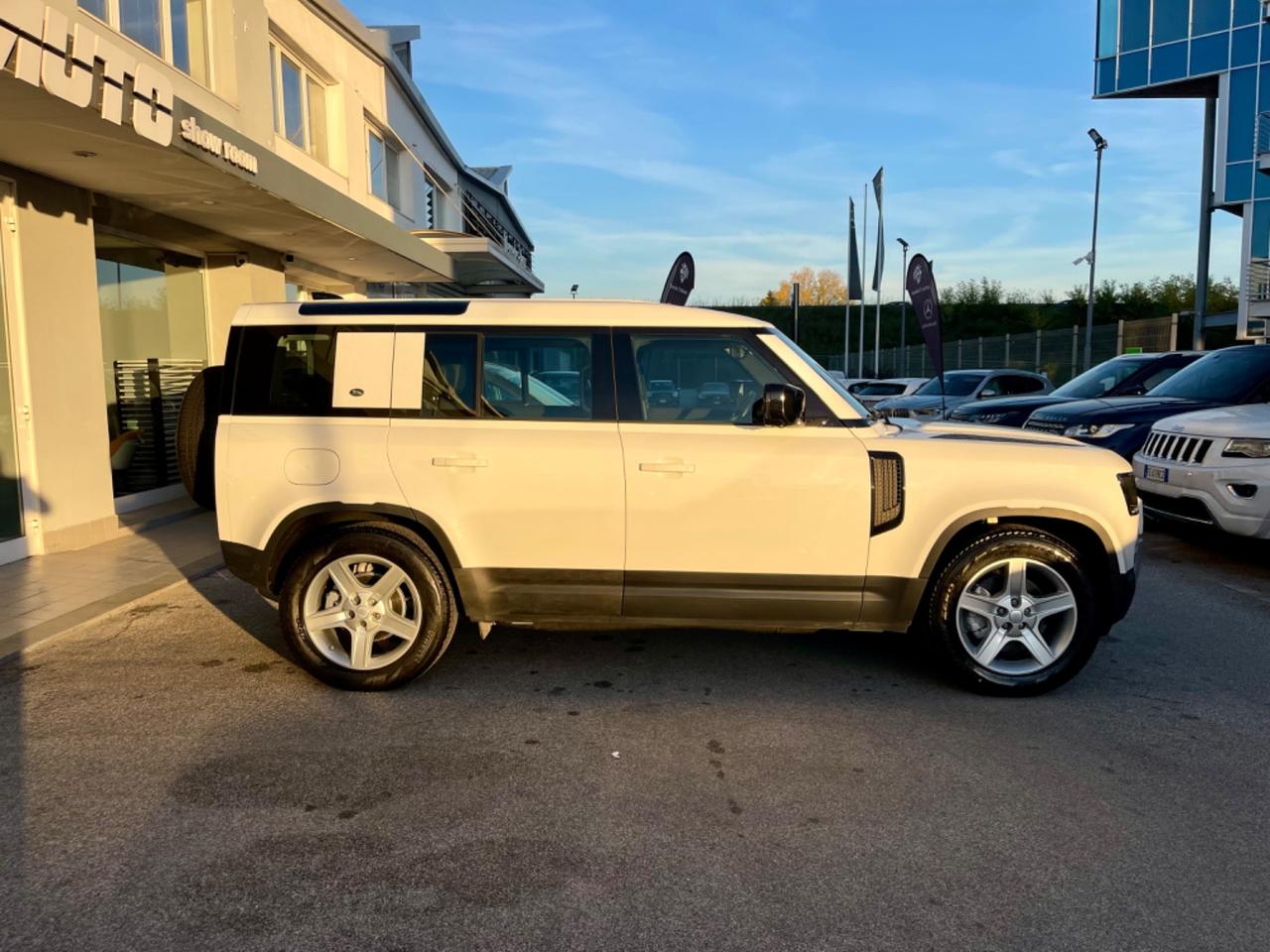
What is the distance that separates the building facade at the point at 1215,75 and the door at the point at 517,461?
103 ft

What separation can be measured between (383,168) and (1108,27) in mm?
30080

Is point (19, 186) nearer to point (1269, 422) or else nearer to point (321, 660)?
point (321, 660)

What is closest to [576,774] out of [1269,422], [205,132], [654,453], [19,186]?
[654,453]

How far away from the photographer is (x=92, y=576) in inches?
283

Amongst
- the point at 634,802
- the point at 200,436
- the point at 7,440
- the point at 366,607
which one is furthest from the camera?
the point at 7,440

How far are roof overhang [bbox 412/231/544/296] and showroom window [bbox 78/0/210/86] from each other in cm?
424

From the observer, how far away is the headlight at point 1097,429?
31.3 feet

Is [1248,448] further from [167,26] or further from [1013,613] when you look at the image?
[167,26]

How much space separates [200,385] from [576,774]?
9.99ft

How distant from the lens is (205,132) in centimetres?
695

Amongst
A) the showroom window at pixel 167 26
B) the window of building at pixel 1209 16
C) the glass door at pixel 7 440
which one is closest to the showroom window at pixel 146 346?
the glass door at pixel 7 440

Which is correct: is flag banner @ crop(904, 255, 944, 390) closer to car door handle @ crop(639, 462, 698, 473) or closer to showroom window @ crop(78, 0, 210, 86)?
car door handle @ crop(639, 462, 698, 473)

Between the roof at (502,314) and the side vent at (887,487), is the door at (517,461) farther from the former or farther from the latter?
the side vent at (887,487)

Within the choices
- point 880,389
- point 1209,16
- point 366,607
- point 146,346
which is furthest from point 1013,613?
point 1209,16
